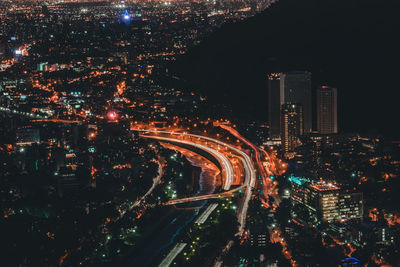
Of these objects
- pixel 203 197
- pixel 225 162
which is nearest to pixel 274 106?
pixel 225 162

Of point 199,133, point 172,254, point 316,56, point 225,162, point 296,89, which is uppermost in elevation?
point 316,56

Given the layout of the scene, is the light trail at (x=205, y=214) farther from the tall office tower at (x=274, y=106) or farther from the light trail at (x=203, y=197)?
the tall office tower at (x=274, y=106)

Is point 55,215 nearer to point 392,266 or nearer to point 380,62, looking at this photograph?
point 392,266

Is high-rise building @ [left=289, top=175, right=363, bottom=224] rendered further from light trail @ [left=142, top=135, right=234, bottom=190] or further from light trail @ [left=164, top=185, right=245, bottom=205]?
light trail @ [left=142, top=135, right=234, bottom=190]

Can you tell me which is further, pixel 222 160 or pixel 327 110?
pixel 327 110

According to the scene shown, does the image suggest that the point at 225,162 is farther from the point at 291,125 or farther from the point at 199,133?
the point at 199,133

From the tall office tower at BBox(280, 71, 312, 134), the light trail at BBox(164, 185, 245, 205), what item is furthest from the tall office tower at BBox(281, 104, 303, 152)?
the light trail at BBox(164, 185, 245, 205)
